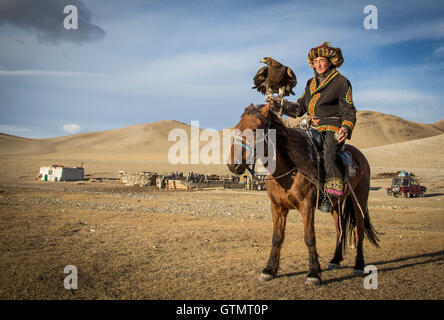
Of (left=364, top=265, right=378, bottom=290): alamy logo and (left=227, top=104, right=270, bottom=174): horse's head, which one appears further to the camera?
(left=364, top=265, right=378, bottom=290): alamy logo

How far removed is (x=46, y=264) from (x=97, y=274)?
1115 mm

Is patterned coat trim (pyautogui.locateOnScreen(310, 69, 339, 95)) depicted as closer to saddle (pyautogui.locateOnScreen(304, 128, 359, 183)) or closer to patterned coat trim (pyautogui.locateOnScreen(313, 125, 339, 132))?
patterned coat trim (pyautogui.locateOnScreen(313, 125, 339, 132))

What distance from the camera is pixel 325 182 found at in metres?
5.29

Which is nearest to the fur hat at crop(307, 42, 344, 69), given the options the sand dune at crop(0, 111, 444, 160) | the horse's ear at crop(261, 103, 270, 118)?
the horse's ear at crop(261, 103, 270, 118)

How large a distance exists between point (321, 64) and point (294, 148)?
1848 millimetres

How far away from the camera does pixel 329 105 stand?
572 cm

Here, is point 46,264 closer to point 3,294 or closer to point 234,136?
point 3,294

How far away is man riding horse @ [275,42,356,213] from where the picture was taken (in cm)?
527

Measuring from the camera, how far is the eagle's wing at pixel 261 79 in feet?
18.1

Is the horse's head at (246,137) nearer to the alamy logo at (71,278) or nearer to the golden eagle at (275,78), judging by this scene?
the golden eagle at (275,78)

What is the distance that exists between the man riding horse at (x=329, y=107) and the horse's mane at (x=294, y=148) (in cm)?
34

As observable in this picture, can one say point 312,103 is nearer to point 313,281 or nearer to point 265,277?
point 313,281

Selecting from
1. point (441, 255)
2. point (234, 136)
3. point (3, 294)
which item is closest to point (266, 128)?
point (234, 136)

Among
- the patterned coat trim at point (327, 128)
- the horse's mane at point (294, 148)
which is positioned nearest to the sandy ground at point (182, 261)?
the horse's mane at point (294, 148)
